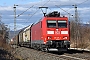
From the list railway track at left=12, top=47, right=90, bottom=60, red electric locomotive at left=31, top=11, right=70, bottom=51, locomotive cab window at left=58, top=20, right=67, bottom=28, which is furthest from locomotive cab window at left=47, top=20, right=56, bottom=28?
railway track at left=12, top=47, right=90, bottom=60

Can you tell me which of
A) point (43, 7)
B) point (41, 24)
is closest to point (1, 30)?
point (43, 7)

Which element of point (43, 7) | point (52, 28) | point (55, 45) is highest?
point (43, 7)

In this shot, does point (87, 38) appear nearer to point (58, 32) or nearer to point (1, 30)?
point (58, 32)

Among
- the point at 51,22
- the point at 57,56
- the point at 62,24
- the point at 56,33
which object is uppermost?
the point at 51,22

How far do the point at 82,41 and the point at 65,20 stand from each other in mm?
22689

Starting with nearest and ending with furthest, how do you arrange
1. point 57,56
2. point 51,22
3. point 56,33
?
point 57,56
point 56,33
point 51,22

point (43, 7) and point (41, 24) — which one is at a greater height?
point (43, 7)

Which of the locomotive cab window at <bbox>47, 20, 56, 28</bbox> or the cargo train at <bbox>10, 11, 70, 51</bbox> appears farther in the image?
the locomotive cab window at <bbox>47, 20, 56, 28</bbox>

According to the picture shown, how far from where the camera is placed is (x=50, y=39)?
2700 cm

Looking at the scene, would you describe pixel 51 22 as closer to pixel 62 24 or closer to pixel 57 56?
pixel 62 24

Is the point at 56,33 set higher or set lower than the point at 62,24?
lower

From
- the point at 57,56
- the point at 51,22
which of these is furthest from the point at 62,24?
the point at 57,56

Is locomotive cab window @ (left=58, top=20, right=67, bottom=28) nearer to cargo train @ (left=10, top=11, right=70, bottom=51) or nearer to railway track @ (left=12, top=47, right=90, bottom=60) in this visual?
cargo train @ (left=10, top=11, right=70, bottom=51)

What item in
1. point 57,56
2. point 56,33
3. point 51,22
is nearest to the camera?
point 57,56
